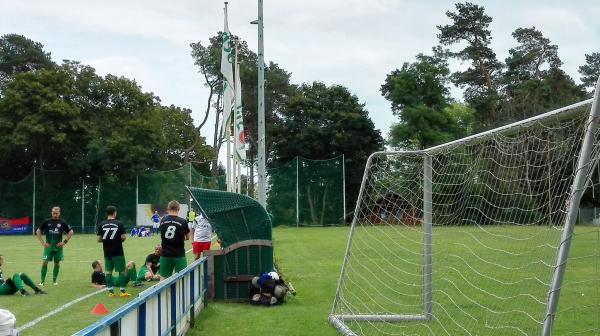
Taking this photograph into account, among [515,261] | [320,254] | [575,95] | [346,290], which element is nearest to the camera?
[515,261]

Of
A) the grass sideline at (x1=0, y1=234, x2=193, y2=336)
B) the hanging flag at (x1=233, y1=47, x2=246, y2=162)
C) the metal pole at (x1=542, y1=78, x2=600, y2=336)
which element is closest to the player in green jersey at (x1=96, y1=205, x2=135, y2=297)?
the grass sideline at (x1=0, y1=234, x2=193, y2=336)

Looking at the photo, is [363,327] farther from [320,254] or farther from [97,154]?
[97,154]

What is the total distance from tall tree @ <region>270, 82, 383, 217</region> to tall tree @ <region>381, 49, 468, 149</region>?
2628 mm

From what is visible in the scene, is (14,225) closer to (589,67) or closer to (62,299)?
(62,299)

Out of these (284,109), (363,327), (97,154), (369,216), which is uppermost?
(284,109)

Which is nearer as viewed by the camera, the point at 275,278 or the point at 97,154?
the point at 275,278

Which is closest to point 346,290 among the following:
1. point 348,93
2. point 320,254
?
point 320,254

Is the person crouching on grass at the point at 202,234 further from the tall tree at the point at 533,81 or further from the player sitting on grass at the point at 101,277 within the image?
the tall tree at the point at 533,81

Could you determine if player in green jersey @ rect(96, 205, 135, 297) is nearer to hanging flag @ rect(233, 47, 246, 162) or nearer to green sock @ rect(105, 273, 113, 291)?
green sock @ rect(105, 273, 113, 291)

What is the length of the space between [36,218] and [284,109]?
82.0ft

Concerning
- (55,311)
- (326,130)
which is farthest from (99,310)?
(326,130)

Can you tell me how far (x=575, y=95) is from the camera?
204ft

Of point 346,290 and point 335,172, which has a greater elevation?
point 335,172

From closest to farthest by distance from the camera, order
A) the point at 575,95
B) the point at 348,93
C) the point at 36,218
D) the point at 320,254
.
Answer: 1. the point at 320,254
2. the point at 36,218
3. the point at 575,95
4. the point at 348,93
